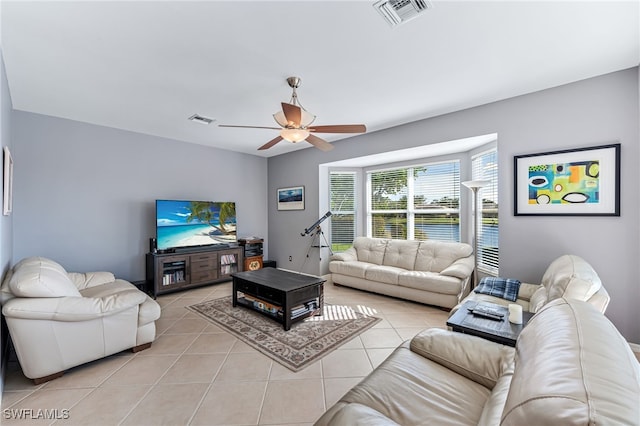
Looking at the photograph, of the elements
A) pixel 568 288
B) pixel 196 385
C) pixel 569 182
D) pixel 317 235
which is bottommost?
pixel 196 385

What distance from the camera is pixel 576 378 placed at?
627mm

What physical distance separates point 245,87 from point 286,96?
17.4 inches

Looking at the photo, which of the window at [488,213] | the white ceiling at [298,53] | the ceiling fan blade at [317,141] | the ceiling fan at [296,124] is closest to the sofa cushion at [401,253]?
the window at [488,213]

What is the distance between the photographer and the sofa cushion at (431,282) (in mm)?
3348

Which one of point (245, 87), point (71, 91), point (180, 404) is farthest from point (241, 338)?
point (71, 91)

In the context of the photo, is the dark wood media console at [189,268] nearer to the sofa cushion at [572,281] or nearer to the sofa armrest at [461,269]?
the sofa armrest at [461,269]

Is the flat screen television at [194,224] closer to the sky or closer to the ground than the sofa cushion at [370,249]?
closer to the sky

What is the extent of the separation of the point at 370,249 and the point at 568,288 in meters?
2.98

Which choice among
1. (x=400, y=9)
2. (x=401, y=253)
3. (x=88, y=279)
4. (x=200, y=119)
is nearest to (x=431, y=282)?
(x=401, y=253)

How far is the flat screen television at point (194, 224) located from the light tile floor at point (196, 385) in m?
1.76

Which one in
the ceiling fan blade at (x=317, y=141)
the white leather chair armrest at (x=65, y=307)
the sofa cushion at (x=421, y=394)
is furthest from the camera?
the ceiling fan blade at (x=317, y=141)

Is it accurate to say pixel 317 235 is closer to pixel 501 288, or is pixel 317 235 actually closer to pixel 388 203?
pixel 388 203

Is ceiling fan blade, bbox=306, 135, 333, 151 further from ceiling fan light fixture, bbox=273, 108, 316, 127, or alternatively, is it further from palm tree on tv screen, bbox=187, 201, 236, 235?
palm tree on tv screen, bbox=187, 201, 236, 235

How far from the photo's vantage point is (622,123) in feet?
8.09
